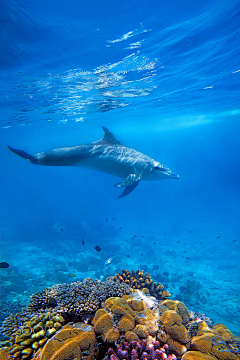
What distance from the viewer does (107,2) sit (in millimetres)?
7449

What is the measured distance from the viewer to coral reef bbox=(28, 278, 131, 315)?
394 cm

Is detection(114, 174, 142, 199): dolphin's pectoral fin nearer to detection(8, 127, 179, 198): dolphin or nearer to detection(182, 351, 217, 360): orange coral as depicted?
detection(8, 127, 179, 198): dolphin

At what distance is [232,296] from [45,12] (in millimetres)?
22248

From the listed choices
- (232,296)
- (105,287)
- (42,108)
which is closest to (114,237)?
(232,296)

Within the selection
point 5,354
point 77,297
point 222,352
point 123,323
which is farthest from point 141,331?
point 5,354

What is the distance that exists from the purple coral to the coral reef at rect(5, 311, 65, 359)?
1130 millimetres

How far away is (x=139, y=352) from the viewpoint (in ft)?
9.67

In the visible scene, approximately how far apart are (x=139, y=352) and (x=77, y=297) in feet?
5.90

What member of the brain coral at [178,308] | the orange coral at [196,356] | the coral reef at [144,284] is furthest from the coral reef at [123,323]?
the coral reef at [144,284]

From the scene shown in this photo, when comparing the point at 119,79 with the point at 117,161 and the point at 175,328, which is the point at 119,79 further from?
the point at 175,328

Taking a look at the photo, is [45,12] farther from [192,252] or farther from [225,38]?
[192,252]

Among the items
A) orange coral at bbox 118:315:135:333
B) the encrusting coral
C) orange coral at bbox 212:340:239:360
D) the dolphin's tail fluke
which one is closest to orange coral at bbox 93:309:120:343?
the encrusting coral

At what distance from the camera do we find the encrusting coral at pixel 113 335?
113 inches

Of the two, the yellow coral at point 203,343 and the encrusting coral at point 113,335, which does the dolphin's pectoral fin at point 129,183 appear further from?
the yellow coral at point 203,343
